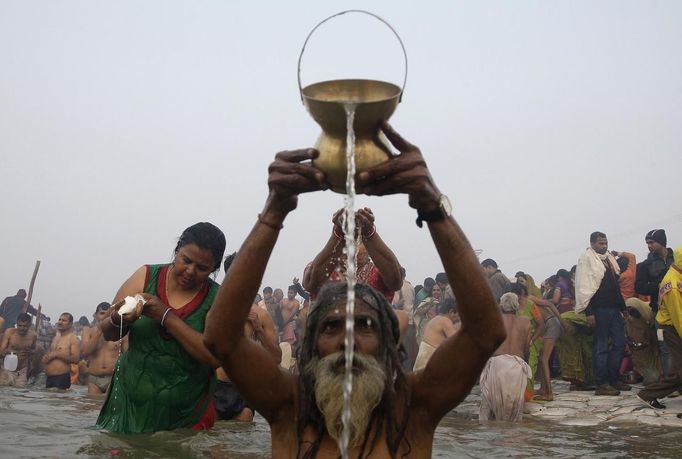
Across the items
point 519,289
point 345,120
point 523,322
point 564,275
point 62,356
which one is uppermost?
point 564,275

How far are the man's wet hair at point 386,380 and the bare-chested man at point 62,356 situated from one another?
39.4 ft

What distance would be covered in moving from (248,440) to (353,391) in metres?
2.99

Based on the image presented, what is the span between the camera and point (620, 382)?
33.4ft

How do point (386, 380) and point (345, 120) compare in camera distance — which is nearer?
point (345, 120)

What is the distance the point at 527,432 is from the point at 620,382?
3.81 metres

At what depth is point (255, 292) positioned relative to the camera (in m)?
2.67

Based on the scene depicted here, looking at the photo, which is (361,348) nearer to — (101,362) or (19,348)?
(101,362)

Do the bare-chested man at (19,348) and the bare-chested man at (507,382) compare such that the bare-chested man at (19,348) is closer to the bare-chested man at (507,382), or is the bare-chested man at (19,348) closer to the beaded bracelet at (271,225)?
the bare-chested man at (507,382)

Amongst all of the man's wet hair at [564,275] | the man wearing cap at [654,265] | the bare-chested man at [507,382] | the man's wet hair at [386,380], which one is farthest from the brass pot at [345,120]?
the man's wet hair at [564,275]

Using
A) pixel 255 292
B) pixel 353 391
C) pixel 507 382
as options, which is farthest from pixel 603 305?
pixel 255 292

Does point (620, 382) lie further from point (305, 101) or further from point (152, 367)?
point (305, 101)

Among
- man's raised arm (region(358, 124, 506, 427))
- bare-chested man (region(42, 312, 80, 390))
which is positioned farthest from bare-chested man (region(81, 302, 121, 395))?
man's raised arm (region(358, 124, 506, 427))

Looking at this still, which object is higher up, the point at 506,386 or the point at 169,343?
the point at 169,343

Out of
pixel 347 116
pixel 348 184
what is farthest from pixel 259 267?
pixel 347 116
